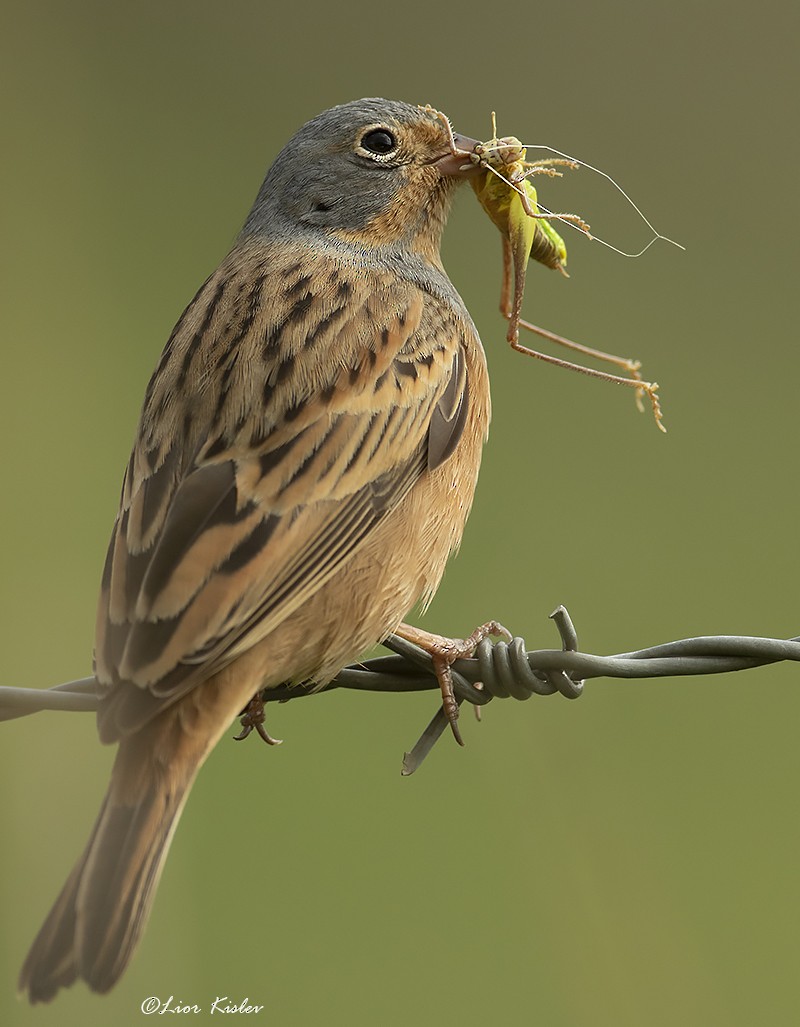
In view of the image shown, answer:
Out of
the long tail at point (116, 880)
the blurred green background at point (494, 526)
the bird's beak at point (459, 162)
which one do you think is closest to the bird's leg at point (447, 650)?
the long tail at point (116, 880)

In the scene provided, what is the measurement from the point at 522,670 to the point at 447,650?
Answer: 70 centimetres

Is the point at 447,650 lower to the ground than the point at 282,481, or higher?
lower

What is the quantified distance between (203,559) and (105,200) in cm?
447

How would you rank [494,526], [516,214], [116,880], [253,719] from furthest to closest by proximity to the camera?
[494,526] → [516,214] → [253,719] → [116,880]

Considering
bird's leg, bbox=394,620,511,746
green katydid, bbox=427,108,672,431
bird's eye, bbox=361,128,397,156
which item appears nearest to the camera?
bird's leg, bbox=394,620,511,746

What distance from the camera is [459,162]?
5391mm

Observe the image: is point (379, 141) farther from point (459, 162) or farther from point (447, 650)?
point (447, 650)

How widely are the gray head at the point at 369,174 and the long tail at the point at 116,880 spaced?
217 centimetres

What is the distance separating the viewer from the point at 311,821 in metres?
6.47

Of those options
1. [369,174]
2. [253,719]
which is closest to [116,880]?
[253,719]

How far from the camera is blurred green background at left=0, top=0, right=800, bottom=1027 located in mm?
5430

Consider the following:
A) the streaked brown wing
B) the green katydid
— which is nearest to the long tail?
the streaked brown wing

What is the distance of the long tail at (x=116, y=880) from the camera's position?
141 inches

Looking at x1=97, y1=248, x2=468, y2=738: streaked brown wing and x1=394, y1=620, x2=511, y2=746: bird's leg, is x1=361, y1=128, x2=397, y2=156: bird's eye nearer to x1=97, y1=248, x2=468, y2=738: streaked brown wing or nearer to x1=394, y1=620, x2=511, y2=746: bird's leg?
x1=97, y1=248, x2=468, y2=738: streaked brown wing
